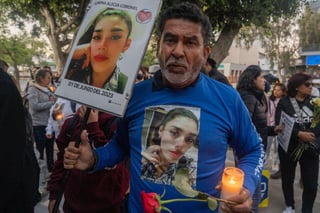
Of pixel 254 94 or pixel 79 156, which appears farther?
pixel 254 94

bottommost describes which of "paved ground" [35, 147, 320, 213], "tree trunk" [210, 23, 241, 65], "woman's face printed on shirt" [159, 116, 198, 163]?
"paved ground" [35, 147, 320, 213]

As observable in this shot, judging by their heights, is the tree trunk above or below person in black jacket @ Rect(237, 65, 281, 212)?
above

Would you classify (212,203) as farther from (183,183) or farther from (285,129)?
(285,129)

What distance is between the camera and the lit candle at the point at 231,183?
1284mm

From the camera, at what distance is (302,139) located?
405cm

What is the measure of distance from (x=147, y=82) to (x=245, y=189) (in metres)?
0.76

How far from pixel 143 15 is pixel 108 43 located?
0.68 feet

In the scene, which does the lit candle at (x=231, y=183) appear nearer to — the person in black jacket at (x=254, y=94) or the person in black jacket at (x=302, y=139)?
the person in black jacket at (x=254, y=94)

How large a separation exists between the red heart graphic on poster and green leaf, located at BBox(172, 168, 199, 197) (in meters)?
0.73

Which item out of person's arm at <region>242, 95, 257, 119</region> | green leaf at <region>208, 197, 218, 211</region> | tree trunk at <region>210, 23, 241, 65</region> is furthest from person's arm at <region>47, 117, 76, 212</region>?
tree trunk at <region>210, 23, 241, 65</region>

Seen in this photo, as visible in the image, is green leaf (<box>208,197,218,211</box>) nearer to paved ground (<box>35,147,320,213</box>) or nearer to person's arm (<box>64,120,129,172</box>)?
person's arm (<box>64,120,129,172</box>)

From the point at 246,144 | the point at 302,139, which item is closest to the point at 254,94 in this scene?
the point at 302,139

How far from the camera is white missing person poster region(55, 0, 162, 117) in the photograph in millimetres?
1456

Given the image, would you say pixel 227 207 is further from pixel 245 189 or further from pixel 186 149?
pixel 186 149
